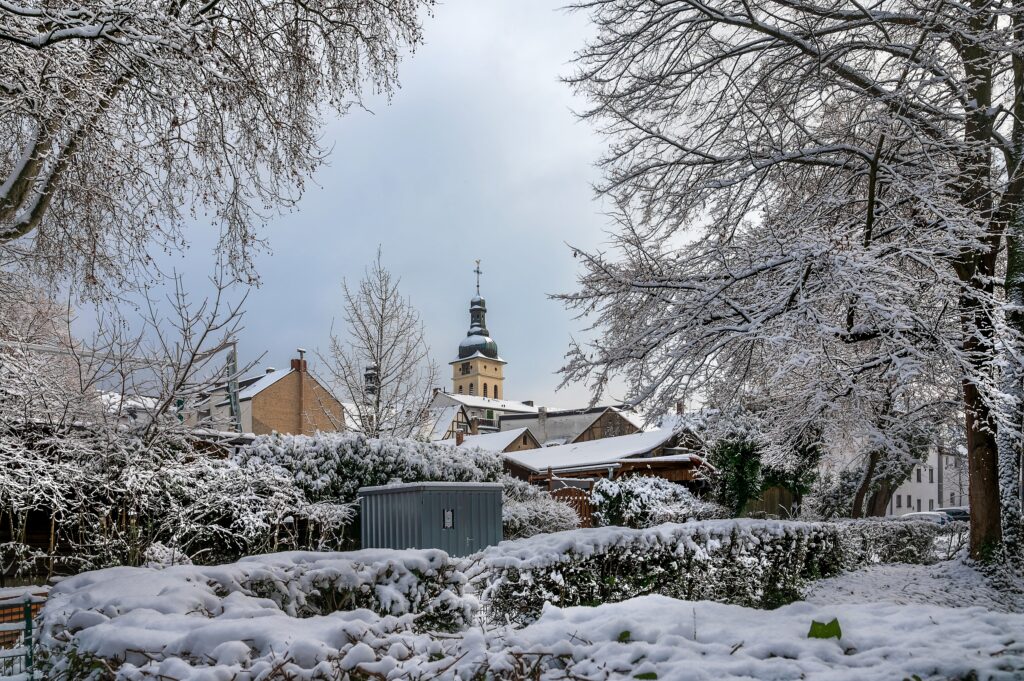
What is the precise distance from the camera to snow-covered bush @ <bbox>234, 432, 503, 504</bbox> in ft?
41.1

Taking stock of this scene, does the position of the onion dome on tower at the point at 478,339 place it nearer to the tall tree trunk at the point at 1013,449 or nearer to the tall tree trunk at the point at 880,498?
the tall tree trunk at the point at 880,498

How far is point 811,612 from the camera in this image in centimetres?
423

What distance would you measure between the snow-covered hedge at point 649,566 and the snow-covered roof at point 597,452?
14.4 metres

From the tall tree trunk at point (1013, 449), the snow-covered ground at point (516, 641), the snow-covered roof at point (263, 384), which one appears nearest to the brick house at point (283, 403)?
the snow-covered roof at point (263, 384)

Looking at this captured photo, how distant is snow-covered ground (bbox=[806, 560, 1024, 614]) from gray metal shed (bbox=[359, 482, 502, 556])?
4.40 metres

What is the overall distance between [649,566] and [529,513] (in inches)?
282

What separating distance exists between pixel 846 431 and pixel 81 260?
1255 centimetres

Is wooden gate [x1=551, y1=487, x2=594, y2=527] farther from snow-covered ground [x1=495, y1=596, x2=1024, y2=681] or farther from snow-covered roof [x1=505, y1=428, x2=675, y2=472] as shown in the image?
snow-covered ground [x1=495, y1=596, x2=1024, y2=681]

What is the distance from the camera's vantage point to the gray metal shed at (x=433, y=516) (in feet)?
34.0

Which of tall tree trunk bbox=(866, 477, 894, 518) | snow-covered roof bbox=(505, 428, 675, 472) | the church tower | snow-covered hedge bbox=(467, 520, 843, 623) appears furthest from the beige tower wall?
snow-covered hedge bbox=(467, 520, 843, 623)

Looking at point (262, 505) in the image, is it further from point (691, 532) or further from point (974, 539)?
point (974, 539)

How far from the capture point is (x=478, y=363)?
334ft

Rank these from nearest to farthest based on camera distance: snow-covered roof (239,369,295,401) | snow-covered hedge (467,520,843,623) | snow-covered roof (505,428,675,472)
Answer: snow-covered hedge (467,520,843,623) < snow-covered roof (505,428,675,472) < snow-covered roof (239,369,295,401)

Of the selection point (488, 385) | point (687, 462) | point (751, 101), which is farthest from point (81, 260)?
point (488, 385)
